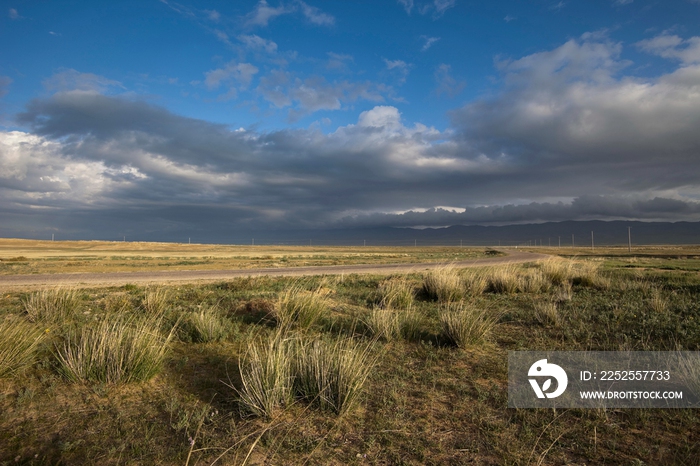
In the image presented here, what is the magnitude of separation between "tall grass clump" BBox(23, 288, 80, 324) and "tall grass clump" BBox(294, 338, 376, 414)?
6997 millimetres

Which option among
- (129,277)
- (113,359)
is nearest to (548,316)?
(113,359)

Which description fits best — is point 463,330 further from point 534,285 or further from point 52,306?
point 52,306

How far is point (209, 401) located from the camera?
5355 millimetres

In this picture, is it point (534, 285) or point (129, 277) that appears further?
point (129, 277)

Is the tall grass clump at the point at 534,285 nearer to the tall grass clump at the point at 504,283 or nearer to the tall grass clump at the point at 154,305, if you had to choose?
the tall grass clump at the point at 504,283

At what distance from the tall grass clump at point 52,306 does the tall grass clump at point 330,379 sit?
7.00 m

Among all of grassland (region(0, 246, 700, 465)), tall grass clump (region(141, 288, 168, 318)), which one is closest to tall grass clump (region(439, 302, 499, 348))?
grassland (region(0, 246, 700, 465))

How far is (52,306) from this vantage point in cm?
988

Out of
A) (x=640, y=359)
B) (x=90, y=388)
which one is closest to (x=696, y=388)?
(x=640, y=359)

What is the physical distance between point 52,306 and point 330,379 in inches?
335

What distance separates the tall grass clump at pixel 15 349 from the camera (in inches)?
232

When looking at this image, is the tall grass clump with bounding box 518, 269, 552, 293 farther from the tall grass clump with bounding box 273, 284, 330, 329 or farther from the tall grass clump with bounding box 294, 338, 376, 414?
the tall grass clump with bounding box 294, 338, 376, 414

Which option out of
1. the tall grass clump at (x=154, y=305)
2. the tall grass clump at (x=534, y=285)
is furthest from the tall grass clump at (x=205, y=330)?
the tall grass clump at (x=534, y=285)

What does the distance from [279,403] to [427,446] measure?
191 centimetres
